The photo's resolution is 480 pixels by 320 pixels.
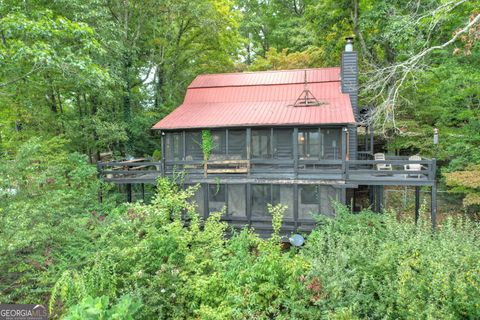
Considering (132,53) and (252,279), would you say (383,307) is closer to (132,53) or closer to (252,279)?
(252,279)

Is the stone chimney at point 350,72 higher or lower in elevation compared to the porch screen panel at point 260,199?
higher

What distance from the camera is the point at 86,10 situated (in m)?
10.6

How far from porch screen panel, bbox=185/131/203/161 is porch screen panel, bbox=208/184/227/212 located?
1.38 m

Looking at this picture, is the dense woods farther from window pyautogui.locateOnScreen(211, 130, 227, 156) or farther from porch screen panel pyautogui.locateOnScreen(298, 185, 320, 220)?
window pyautogui.locateOnScreen(211, 130, 227, 156)

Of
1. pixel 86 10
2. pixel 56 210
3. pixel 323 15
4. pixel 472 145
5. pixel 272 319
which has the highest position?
pixel 323 15

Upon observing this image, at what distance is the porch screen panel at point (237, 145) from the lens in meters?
10.4

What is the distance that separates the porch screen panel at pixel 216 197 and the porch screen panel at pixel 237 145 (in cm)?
127

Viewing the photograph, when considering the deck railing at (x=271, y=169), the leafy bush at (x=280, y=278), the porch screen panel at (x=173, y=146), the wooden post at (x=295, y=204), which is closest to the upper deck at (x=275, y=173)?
the deck railing at (x=271, y=169)

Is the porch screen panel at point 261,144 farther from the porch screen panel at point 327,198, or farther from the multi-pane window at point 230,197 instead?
the porch screen panel at point 327,198

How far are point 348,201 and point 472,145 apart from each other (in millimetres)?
5350

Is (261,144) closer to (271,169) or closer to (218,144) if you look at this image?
(271,169)

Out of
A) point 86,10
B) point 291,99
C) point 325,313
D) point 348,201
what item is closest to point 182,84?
point 86,10

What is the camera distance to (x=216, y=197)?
408 inches

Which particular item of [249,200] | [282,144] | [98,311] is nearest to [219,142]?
[282,144]
